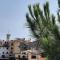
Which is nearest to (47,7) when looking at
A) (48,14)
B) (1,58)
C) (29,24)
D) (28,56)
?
(48,14)

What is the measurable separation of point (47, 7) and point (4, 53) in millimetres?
34754

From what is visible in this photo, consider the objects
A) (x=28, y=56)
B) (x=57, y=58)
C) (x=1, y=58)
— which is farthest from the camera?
(x=1, y=58)

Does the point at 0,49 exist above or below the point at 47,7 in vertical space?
below

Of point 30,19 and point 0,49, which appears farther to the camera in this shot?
point 0,49

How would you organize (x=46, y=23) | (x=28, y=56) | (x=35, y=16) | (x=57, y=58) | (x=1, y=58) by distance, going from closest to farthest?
(x=57, y=58), (x=46, y=23), (x=35, y=16), (x=28, y=56), (x=1, y=58)

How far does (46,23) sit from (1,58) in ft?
114

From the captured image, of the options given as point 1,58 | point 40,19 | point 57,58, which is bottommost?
point 1,58

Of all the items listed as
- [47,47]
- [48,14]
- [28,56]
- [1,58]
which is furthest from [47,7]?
[1,58]

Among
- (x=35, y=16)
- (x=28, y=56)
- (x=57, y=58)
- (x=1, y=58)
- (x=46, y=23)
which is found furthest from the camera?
(x=1, y=58)

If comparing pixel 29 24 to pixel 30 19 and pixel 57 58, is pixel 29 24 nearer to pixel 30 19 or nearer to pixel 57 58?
pixel 30 19

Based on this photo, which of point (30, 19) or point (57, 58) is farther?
point (30, 19)

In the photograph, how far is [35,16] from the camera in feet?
37.9

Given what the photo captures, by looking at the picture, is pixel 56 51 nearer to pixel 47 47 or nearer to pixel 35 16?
pixel 47 47

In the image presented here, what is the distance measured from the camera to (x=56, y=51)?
7.42m
